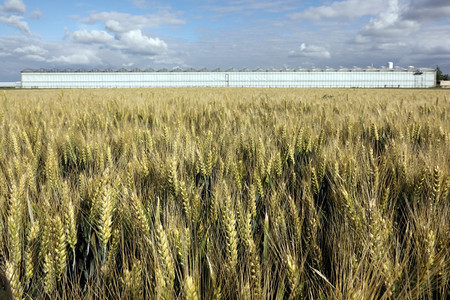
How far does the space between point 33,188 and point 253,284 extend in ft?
3.24

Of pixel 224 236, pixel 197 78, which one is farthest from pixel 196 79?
→ pixel 224 236

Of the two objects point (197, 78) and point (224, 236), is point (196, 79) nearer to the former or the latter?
A: point (197, 78)

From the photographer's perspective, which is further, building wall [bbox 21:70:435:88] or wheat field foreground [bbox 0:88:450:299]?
building wall [bbox 21:70:435:88]

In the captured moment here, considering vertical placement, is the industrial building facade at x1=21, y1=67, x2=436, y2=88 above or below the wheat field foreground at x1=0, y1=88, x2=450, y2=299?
above

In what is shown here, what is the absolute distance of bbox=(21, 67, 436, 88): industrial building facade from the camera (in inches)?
2124

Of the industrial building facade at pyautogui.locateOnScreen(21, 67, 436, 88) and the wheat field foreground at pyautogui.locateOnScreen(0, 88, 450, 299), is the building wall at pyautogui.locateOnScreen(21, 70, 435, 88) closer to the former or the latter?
→ the industrial building facade at pyautogui.locateOnScreen(21, 67, 436, 88)

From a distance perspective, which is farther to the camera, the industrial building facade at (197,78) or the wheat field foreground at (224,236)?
the industrial building facade at (197,78)

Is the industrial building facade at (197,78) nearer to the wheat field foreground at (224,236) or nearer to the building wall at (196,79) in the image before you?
the building wall at (196,79)

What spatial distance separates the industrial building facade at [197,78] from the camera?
53938mm

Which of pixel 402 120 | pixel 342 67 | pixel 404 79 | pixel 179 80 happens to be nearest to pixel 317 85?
pixel 342 67

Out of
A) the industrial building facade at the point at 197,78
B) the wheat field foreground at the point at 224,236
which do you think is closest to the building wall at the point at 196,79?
the industrial building facade at the point at 197,78

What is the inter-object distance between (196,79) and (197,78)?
10.2 inches

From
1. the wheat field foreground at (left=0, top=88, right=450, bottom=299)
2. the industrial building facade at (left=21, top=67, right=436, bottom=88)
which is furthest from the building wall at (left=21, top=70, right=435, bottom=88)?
the wheat field foreground at (left=0, top=88, right=450, bottom=299)

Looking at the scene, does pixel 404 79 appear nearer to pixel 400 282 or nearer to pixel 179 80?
pixel 179 80
